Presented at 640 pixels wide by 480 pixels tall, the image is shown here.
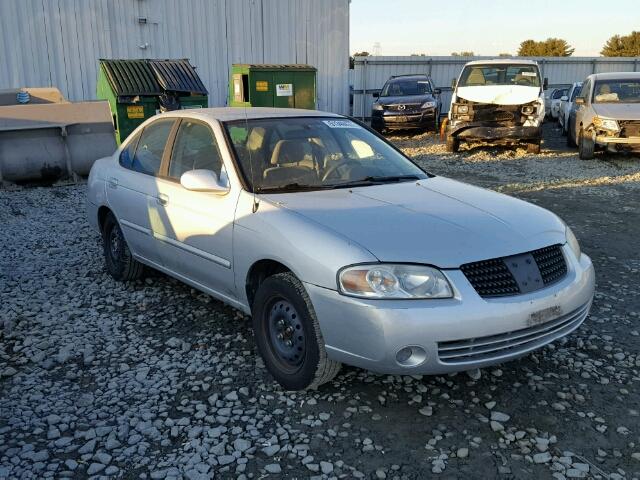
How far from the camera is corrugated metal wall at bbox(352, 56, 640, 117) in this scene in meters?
22.6

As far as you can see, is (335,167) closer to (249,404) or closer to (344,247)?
(344,247)

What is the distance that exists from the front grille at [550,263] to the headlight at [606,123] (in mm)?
9743

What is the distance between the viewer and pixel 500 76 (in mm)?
13648

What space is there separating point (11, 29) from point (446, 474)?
50.4ft

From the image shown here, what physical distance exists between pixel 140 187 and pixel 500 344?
10.0 ft

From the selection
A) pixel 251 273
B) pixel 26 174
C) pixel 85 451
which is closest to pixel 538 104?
pixel 26 174

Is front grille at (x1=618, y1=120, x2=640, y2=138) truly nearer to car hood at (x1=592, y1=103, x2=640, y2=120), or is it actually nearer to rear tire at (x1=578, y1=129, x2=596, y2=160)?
car hood at (x1=592, y1=103, x2=640, y2=120)

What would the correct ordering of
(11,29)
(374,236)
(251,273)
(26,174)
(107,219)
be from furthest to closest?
(11,29) < (26,174) < (107,219) < (251,273) < (374,236)

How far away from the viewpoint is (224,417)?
3.27 m

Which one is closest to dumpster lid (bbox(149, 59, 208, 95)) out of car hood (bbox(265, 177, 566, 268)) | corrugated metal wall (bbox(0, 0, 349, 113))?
corrugated metal wall (bbox(0, 0, 349, 113))

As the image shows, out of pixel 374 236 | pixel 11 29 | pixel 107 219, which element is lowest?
pixel 107 219

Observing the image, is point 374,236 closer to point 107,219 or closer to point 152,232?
point 152,232

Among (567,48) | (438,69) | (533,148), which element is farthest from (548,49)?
(533,148)

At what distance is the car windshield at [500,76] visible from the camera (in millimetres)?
13523
